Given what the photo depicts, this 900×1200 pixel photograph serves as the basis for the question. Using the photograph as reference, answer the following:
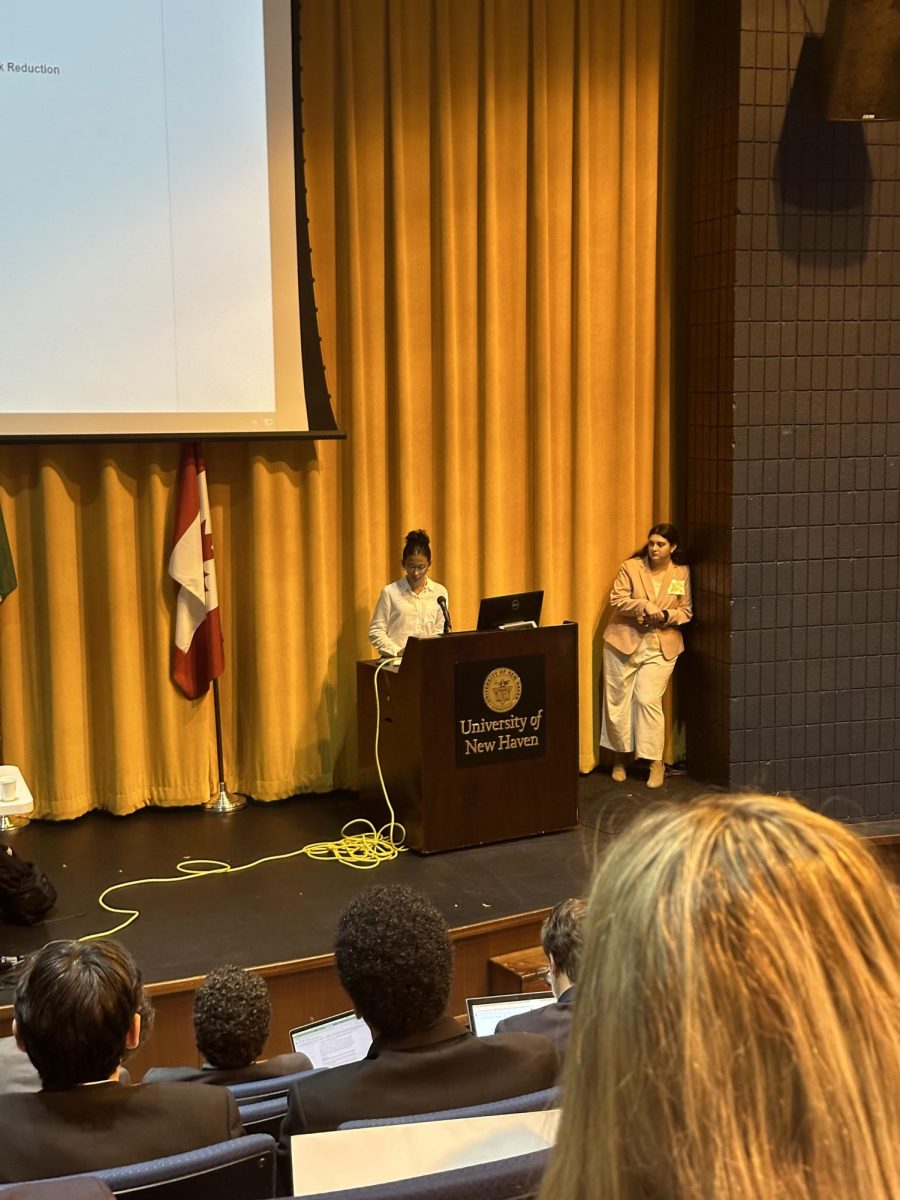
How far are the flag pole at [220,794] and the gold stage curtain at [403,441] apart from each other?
0.15 feet

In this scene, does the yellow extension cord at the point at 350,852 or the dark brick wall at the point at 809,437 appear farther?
the dark brick wall at the point at 809,437

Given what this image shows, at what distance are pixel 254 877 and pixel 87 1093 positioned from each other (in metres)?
2.73

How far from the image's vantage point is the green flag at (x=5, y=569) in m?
4.93

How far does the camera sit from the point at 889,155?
546cm

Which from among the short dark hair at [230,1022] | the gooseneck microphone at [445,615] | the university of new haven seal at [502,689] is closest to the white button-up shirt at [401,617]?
the gooseneck microphone at [445,615]

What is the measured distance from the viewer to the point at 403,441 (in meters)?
5.62

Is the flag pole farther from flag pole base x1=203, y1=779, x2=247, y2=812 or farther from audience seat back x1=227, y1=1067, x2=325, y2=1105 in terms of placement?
audience seat back x1=227, y1=1067, x2=325, y2=1105

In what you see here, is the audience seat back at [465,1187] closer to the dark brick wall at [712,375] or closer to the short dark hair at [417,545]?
the short dark hair at [417,545]

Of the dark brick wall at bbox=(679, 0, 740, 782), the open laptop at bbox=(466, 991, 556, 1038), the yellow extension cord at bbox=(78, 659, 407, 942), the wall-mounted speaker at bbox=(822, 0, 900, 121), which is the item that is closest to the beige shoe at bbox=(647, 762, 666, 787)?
the dark brick wall at bbox=(679, 0, 740, 782)

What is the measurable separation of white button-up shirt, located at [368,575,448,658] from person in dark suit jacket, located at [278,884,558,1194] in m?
2.97

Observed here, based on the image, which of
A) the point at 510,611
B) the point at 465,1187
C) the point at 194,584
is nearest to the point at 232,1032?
the point at 465,1187

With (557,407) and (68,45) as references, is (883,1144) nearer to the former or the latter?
(68,45)

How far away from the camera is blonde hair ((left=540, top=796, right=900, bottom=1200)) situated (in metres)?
0.77

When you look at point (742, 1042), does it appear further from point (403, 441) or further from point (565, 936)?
point (403, 441)
